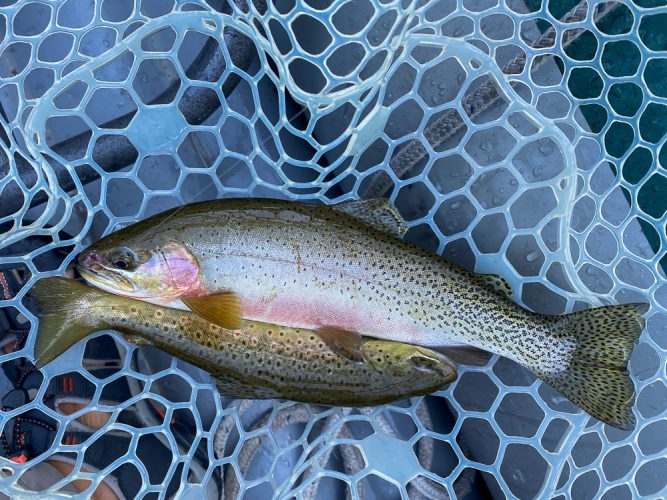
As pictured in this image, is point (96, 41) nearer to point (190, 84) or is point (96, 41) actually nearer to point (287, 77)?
point (190, 84)

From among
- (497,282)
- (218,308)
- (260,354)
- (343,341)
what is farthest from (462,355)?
(218,308)

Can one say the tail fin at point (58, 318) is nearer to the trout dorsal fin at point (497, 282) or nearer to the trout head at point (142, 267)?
the trout head at point (142, 267)

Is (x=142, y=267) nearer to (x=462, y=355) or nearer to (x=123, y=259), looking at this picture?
(x=123, y=259)

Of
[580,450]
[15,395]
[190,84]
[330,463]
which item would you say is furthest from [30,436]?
[580,450]

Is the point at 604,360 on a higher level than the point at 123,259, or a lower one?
lower

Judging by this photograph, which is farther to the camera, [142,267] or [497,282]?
[497,282]
